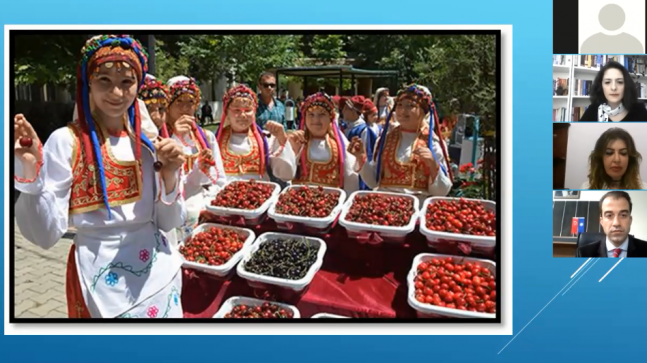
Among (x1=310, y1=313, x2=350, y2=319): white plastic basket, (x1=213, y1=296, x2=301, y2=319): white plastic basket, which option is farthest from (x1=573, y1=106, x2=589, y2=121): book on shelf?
(x1=213, y1=296, x2=301, y2=319): white plastic basket

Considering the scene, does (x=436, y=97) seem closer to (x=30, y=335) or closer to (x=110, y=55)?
(x=110, y=55)

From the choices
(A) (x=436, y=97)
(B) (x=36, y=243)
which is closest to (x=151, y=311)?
(B) (x=36, y=243)

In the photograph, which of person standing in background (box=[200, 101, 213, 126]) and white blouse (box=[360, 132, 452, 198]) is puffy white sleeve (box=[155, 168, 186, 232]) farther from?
white blouse (box=[360, 132, 452, 198])

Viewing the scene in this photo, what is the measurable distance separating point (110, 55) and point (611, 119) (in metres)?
2.83

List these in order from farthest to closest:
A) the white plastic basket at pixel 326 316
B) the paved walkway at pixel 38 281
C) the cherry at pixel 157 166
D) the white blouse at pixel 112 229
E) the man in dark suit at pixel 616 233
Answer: the white plastic basket at pixel 326 316
the man in dark suit at pixel 616 233
the paved walkway at pixel 38 281
the cherry at pixel 157 166
the white blouse at pixel 112 229

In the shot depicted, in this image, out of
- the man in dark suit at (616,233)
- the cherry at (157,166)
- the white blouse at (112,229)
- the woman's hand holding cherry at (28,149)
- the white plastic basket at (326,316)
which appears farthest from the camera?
the white plastic basket at (326,316)

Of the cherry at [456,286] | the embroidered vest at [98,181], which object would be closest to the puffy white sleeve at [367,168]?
the cherry at [456,286]

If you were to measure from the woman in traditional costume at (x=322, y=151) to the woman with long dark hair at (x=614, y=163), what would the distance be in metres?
1.41

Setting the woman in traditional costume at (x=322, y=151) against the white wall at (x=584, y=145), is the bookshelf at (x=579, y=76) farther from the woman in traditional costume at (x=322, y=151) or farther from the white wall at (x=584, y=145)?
the woman in traditional costume at (x=322, y=151)

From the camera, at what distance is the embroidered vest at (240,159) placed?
3.48 meters

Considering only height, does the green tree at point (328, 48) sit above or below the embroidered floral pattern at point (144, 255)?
above

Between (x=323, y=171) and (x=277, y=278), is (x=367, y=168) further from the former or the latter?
(x=277, y=278)

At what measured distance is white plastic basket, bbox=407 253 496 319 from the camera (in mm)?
3258

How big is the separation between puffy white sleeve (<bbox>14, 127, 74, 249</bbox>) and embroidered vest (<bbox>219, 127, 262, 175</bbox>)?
0.90 metres
